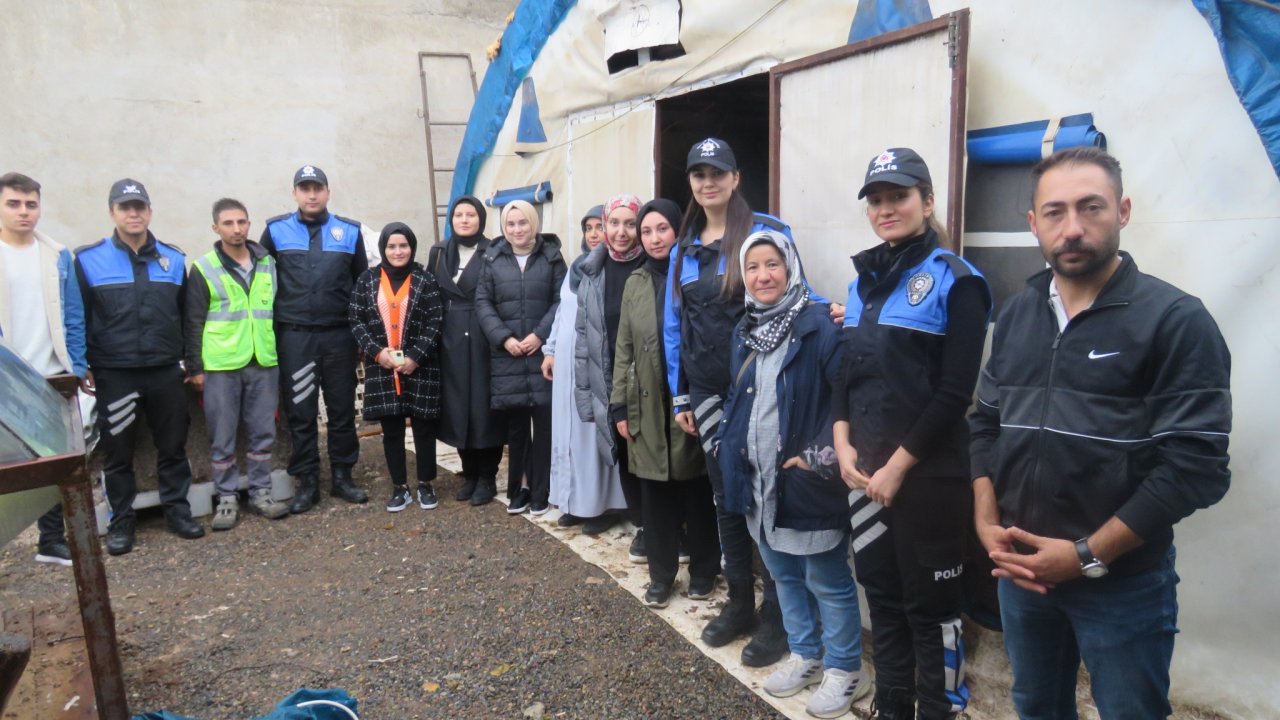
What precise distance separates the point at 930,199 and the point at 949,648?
136 cm

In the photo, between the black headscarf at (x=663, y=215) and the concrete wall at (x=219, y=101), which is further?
the concrete wall at (x=219, y=101)

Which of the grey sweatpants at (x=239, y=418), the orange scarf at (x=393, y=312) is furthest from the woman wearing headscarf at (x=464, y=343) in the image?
the grey sweatpants at (x=239, y=418)

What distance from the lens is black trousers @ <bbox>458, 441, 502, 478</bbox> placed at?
530 cm

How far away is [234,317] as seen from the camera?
16.0 feet

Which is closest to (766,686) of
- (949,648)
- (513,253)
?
(949,648)

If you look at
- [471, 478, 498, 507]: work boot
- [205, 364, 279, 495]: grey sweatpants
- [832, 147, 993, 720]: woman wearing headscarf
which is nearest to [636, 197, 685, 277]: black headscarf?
[832, 147, 993, 720]: woman wearing headscarf

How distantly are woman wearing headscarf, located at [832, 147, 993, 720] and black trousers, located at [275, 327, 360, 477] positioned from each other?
11.9 ft

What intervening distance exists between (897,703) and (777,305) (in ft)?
4.41

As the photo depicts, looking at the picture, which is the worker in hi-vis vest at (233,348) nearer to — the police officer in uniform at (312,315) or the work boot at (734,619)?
the police officer in uniform at (312,315)

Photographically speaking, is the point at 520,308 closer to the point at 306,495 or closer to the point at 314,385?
the point at 314,385

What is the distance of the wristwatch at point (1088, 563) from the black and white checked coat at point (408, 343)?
12.7ft

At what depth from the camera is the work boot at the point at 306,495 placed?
5258 millimetres

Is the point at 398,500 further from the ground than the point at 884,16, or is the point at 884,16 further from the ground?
the point at 884,16

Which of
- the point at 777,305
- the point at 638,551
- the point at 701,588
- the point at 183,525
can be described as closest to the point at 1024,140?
the point at 777,305
